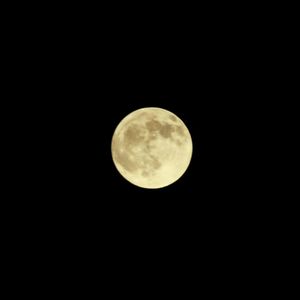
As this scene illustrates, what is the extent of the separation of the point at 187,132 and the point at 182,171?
25.4 inches

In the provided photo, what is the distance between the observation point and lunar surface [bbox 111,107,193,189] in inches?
172

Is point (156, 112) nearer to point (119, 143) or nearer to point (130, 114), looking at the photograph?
point (130, 114)

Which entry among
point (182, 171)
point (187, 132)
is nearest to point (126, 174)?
point (182, 171)

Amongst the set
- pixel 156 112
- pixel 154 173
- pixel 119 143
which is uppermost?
pixel 156 112

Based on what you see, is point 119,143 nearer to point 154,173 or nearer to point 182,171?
point 154,173

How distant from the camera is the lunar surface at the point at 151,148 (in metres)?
4.36

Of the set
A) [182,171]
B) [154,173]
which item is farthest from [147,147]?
[182,171]

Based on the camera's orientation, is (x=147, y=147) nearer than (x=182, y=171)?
Yes

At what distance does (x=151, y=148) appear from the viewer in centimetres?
433

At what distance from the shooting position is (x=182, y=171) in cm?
464

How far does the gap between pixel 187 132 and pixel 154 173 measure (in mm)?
890

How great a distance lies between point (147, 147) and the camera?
4.34m

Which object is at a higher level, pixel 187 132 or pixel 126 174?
pixel 187 132

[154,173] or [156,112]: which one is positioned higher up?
[156,112]
